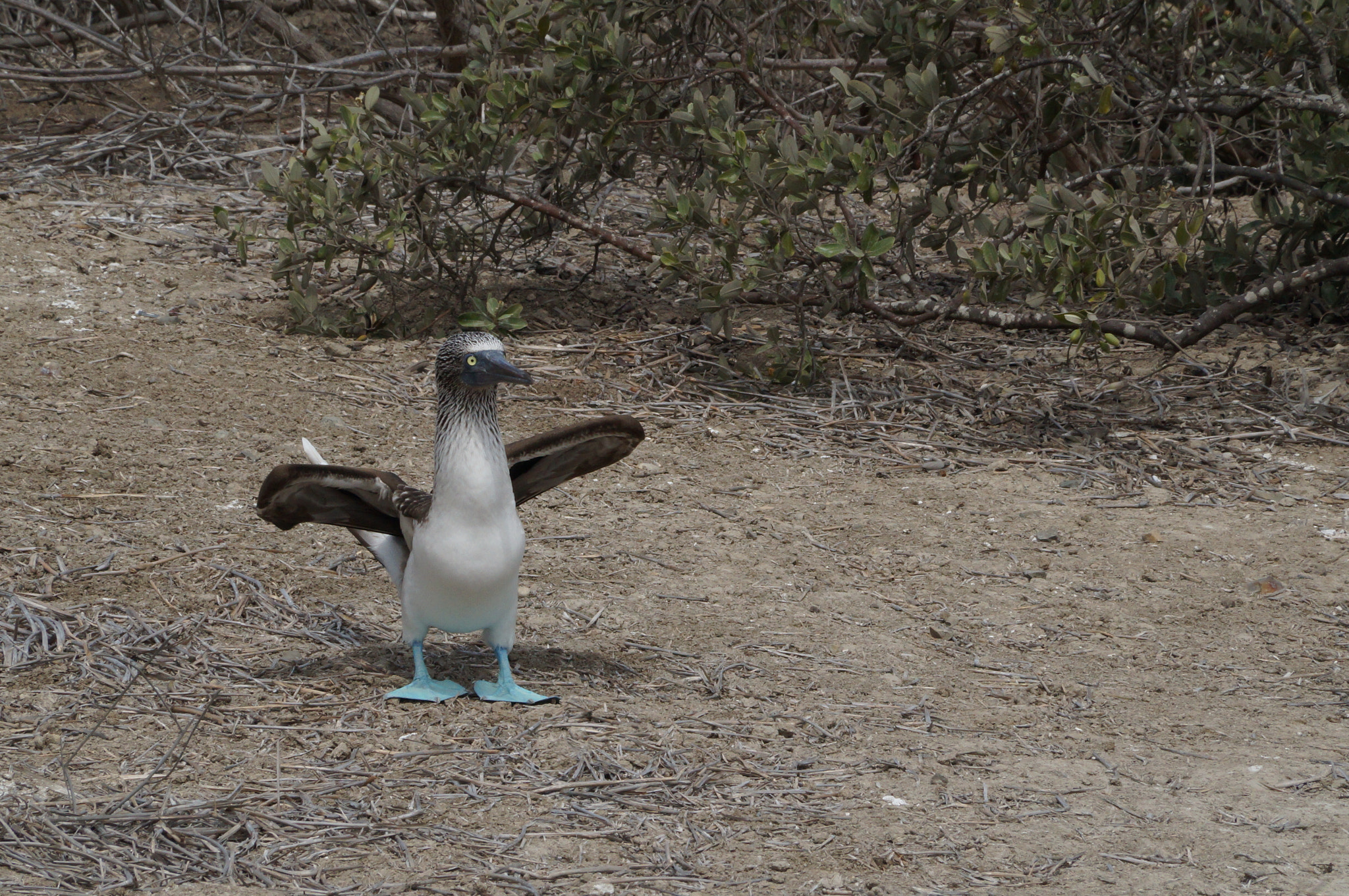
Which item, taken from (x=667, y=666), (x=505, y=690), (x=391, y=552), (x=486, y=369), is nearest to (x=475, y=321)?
(x=391, y=552)

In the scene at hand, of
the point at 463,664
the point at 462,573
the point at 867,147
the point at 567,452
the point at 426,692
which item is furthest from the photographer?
the point at 867,147

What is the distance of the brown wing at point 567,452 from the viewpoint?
13.4 feet

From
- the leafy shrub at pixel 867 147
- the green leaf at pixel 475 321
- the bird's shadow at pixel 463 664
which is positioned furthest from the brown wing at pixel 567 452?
the green leaf at pixel 475 321

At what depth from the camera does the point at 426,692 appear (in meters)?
3.93

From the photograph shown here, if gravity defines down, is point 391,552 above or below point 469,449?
below

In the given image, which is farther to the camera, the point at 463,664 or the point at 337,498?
the point at 463,664

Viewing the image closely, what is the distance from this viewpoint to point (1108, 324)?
6410 mm

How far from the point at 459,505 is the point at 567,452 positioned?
1.79ft

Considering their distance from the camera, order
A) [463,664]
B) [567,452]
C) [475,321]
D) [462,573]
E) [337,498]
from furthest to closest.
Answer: [475,321]
[463,664]
[567,452]
[337,498]
[462,573]

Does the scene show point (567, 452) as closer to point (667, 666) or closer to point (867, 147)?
point (667, 666)

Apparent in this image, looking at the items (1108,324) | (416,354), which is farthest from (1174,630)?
(416,354)

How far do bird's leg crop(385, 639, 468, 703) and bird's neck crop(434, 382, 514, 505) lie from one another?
50 centimetres

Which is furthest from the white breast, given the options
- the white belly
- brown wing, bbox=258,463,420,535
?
brown wing, bbox=258,463,420,535

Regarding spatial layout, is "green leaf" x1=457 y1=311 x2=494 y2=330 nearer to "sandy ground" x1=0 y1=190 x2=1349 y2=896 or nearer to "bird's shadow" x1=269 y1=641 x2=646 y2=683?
"sandy ground" x1=0 y1=190 x2=1349 y2=896
